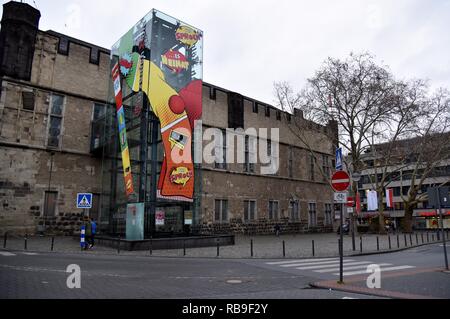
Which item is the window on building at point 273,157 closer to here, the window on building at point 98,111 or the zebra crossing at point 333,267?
the window on building at point 98,111

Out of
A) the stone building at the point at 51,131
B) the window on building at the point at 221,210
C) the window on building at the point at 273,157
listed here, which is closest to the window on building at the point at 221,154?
the stone building at the point at 51,131

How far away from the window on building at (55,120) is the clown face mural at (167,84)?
3930 millimetres

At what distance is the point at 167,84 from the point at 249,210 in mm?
15841

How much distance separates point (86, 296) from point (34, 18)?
21249 millimetres

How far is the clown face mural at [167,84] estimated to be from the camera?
20.3m

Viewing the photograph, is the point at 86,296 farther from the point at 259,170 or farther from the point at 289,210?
the point at 289,210

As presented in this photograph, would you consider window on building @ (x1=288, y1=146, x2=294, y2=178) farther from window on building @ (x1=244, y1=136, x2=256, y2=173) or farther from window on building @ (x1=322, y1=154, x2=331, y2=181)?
window on building @ (x1=322, y1=154, x2=331, y2=181)

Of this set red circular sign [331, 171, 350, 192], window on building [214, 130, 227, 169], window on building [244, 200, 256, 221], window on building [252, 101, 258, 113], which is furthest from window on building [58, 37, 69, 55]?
red circular sign [331, 171, 350, 192]

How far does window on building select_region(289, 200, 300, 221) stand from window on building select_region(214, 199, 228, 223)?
934 centimetres

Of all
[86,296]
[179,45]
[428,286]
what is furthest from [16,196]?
[428,286]

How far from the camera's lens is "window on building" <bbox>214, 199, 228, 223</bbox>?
29891 mm

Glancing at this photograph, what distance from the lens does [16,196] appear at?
20328mm

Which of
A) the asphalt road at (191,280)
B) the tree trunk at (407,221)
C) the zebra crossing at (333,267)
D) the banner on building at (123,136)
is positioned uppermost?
the banner on building at (123,136)

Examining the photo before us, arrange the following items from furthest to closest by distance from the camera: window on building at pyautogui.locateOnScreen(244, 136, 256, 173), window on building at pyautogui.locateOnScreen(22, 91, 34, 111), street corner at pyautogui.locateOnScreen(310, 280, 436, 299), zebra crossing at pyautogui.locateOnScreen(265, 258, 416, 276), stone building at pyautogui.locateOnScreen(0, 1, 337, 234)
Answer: window on building at pyautogui.locateOnScreen(244, 136, 256, 173) < window on building at pyautogui.locateOnScreen(22, 91, 34, 111) < stone building at pyautogui.locateOnScreen(0, 1, 337, 234) < zebra crossing at pyautogui.locateOnScreen(265, 258, 416, 276) < street corner at pyautogui.locateOnScreen(310, 280, 436, 299)
